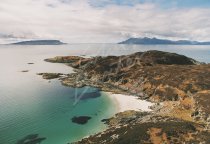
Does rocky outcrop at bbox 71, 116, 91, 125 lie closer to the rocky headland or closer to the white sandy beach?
the rocky headland

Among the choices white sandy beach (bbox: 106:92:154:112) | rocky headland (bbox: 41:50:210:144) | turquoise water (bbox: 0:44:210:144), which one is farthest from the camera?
white sandy beach (bbox: 106:92:154:112)

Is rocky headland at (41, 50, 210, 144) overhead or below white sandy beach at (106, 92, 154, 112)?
overhead

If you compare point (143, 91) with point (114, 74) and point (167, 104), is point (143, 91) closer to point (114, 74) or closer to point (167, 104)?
point (167, 104)

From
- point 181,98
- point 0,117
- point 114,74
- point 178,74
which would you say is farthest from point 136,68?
point 0,117

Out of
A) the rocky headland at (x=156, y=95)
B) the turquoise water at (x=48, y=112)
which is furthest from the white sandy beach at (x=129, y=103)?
the rocky headland at (x=156, y=95)

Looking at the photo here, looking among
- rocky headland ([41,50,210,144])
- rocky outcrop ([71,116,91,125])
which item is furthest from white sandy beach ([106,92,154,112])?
rocky outcrop ([71,116,91,125])

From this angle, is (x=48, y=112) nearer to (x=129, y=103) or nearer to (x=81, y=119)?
(x=81, y=119)

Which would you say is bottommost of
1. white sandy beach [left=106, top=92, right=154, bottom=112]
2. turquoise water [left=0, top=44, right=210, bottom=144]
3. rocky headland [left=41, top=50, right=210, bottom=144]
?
turquoise water [left=0, top=44, right=210, bottom=144]
